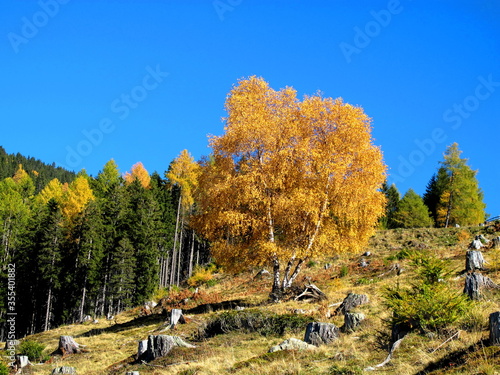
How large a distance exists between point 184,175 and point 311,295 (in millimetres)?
33763

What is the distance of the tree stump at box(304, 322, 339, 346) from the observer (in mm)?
11285

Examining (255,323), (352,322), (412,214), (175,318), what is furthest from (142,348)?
(412,214)

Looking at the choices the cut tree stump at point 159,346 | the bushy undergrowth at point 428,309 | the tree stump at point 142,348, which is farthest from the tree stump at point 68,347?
the bushy undergrowth at point 428,309

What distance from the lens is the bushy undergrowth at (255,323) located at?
565 inches

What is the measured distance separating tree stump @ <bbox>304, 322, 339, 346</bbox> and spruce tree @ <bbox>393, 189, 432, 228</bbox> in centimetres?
4835

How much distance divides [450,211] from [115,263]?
3710 cm

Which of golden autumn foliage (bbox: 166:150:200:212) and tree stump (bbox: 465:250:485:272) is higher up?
golden autumn foliage (bbox: 166:150:200:212)

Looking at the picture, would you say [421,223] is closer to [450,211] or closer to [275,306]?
[450,211]

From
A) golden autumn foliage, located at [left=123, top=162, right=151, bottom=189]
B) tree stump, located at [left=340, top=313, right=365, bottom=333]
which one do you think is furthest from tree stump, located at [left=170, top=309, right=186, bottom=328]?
golden autumn foliage, located at [left=123, top=162, right=151, bottom=189]

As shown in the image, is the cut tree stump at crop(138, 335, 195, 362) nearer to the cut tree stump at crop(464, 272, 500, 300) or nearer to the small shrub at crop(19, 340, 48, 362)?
the cut tree stump at crop(464, 272, 500, 300)

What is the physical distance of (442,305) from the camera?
9.85 m

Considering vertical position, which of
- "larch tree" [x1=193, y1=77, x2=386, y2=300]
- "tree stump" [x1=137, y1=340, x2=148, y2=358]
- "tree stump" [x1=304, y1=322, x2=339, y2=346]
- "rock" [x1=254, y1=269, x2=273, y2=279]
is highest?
"larch tree" [x1=193, y1=77, x2=386, y2=300]

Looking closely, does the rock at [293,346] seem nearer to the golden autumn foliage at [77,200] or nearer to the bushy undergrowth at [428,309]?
the bushy undergrowth at [428,309]

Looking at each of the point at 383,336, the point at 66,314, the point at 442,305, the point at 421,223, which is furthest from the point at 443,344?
the point at 421,223
